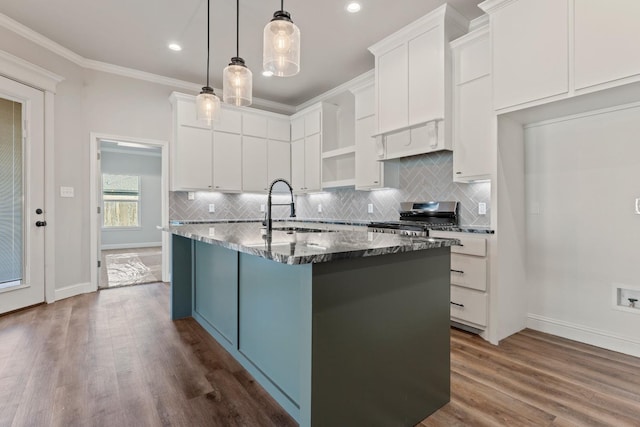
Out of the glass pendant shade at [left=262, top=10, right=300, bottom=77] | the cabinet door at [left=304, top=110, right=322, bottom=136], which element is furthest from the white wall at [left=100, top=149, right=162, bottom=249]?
the glass pendant shade at [left=262, top=10, right=300, bottom=77]

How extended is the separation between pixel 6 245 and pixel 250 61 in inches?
133

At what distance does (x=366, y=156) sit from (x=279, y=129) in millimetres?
2002

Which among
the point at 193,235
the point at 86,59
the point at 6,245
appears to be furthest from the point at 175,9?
the point at 6,245

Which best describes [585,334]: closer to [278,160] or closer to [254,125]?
[278,160]

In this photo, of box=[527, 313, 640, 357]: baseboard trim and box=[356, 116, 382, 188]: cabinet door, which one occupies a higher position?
box=[356, 116, 382, 188]: cabinet door

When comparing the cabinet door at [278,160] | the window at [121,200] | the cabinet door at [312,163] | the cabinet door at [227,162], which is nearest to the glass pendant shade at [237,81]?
the cabinet door at [227,162]

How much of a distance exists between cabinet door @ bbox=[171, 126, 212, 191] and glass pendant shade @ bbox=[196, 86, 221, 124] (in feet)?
6.33

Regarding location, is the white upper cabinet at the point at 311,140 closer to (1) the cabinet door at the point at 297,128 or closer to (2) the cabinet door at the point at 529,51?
(1) the cabinet door at the point at 297,128

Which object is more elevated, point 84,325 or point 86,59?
point 86,59

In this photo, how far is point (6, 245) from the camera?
3369 millimetres

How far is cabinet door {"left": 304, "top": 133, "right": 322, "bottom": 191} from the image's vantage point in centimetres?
505

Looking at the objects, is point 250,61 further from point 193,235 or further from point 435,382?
point 435,382

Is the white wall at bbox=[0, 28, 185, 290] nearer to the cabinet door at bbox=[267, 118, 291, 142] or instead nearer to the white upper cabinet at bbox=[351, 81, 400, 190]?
the cabinet door at bbox=[267, 118, 291, 142]

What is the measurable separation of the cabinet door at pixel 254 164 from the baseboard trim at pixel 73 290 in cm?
244
